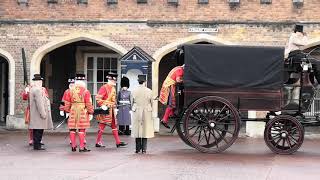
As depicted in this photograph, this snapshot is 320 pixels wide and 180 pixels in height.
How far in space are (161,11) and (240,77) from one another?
7.55 meters

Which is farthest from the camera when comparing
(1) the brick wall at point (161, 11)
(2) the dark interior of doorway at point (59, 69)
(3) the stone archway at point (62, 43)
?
(2) the dark interior of doorway at point (59, 69)

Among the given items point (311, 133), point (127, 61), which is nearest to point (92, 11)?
point (127, 61)

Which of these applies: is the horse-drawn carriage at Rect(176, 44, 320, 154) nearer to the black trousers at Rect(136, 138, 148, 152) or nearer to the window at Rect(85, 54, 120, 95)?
the black trousers at Rect(136, 138, 148, 152)

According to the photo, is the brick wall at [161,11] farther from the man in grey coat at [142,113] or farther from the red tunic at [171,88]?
the man in grey coat at [142,113]

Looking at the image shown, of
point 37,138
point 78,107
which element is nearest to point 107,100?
point 78,107

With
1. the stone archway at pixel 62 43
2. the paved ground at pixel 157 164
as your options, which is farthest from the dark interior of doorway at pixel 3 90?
the paved ground at pixel 157 164

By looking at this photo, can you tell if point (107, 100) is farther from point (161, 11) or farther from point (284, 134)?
point (161, 11)

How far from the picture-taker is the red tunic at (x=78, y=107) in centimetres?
1363

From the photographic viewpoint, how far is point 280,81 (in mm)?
13117

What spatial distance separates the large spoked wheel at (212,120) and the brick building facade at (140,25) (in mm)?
7085

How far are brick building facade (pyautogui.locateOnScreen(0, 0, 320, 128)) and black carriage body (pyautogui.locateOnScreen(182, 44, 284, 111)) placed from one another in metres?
6.75

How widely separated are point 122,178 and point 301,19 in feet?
39.2

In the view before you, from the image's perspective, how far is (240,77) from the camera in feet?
43.1

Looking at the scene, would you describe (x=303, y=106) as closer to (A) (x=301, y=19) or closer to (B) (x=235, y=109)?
(B) (x=235, y=109)
